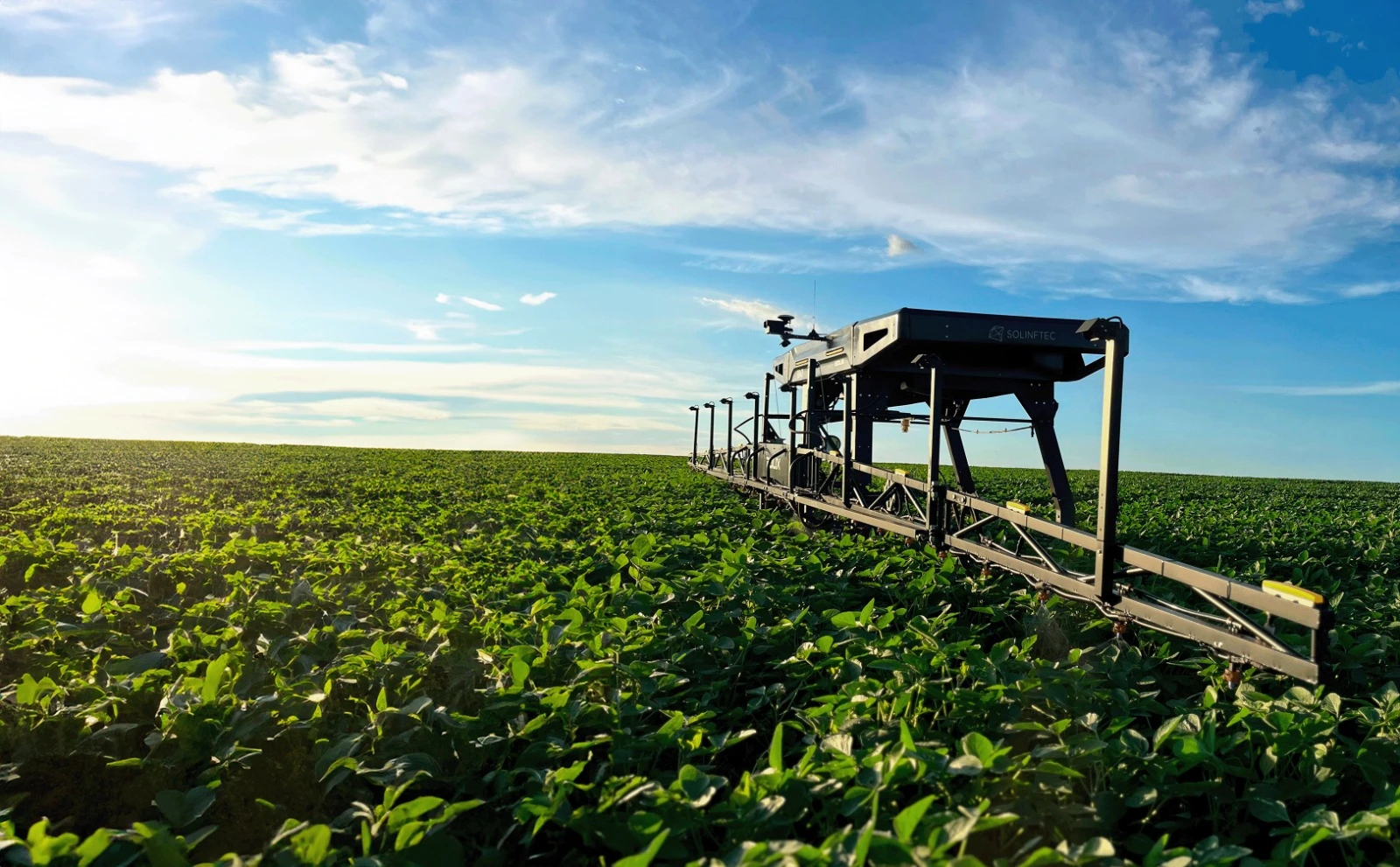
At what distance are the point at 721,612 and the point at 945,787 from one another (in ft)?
8.18

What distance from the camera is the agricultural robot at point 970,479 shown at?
4742 millimetres

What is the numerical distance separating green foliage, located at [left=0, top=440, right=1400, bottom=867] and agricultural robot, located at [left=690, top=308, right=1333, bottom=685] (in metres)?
0.28

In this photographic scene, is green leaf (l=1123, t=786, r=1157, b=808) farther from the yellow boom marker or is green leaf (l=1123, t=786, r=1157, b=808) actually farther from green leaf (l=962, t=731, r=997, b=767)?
the yellow boom marker

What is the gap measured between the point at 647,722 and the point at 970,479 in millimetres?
8975

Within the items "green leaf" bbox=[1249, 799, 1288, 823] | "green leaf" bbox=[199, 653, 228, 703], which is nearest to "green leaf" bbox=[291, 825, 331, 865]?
"green leaf" bbox=[199, 653, 228, 703]

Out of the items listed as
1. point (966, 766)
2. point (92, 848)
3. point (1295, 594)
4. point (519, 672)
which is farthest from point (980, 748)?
point (92, 848)

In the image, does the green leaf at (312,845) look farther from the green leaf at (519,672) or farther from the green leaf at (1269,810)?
the green leaf at (1269,810)

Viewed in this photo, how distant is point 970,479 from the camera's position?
11719mm

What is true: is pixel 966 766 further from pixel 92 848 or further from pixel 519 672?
pixel 92 848

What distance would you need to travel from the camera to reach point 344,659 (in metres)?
4.29

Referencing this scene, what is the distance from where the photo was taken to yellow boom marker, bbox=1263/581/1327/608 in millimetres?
4156

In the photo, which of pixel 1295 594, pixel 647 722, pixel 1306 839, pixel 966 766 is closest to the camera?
pixel 1306 839

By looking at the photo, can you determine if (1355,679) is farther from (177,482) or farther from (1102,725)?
(177,482)

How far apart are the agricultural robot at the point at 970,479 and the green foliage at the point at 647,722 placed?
0.28 m
